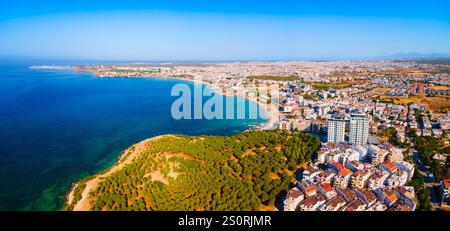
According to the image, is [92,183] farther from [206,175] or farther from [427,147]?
[427,147]

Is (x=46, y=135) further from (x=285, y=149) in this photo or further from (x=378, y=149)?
(x=378, y=149)

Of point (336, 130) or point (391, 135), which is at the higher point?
A: point (336, 130)

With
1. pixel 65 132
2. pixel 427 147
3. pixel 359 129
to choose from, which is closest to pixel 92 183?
pixel 65 132

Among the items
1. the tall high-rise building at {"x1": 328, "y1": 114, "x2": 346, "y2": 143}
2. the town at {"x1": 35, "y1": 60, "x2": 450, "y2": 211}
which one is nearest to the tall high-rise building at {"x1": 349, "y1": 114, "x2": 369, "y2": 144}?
the town at {"x1": 35, "y1": 60, "x2": 450, "y2": 211}

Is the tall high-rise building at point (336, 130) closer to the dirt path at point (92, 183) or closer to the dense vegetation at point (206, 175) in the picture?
the dense vegetation at point (206, 175)

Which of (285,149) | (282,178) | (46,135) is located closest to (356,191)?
(282,178)
